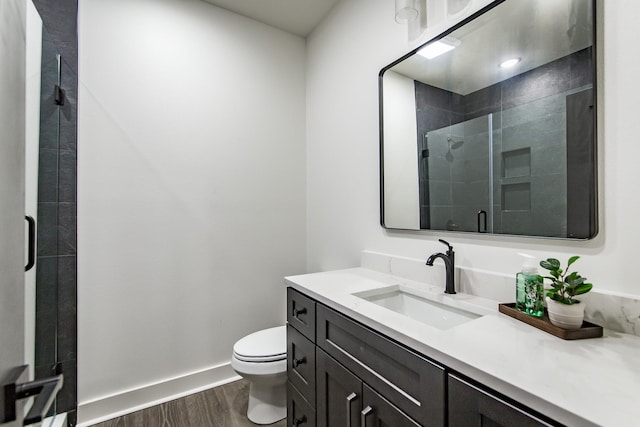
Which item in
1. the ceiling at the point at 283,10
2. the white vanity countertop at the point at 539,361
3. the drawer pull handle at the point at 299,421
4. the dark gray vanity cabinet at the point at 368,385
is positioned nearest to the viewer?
the white vanity countertop at the point at 539,361

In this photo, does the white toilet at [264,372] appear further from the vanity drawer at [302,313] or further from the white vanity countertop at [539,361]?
the white vanity countertop at [539,361]

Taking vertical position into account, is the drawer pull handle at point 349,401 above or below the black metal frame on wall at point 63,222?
below

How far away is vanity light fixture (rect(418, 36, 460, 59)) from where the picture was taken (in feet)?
4.42

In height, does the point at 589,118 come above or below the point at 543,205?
above

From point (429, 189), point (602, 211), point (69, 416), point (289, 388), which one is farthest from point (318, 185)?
point (69, 416)

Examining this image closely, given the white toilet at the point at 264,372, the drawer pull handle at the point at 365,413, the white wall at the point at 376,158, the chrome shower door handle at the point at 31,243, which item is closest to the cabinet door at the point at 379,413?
the drawer pull handle at the point at 365,413

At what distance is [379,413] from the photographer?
948 millimetres

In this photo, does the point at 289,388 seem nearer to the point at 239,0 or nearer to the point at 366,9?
the point at 366,9

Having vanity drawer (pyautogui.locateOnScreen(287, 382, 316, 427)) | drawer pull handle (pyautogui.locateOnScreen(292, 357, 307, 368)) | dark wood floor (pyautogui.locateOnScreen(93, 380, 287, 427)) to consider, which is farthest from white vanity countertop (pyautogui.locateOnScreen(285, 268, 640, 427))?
dark wood floor (pyautogui.locateOnScreen(93, 380, 287, 427))

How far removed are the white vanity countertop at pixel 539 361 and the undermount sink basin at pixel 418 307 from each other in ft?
0.38

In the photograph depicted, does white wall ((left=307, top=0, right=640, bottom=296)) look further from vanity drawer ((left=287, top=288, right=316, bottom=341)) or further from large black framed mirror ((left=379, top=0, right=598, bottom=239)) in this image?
vanity drawer ((left=287, top=288, right=316, bottom=341))

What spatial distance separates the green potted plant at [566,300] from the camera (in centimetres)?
81

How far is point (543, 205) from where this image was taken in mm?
1044

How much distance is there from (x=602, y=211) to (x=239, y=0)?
2.31m
